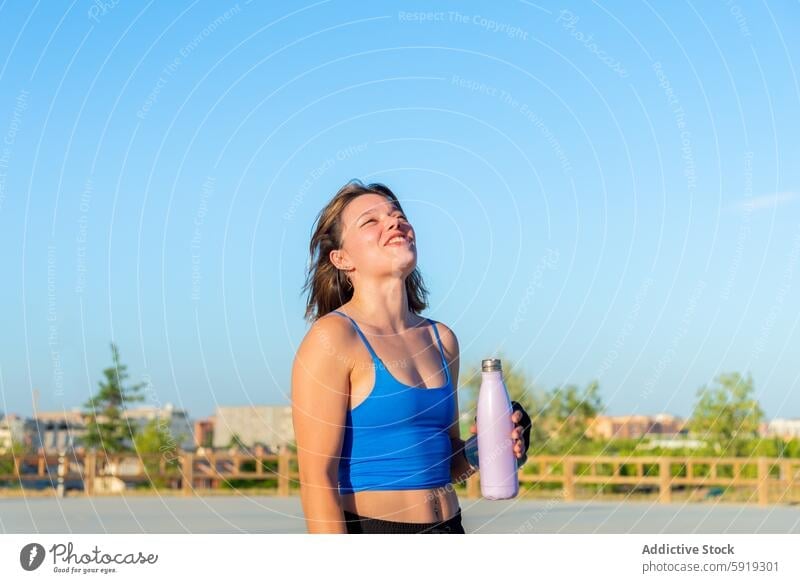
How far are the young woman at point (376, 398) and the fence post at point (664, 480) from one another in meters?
11.9

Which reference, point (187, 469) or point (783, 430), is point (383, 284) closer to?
point (187, 469)

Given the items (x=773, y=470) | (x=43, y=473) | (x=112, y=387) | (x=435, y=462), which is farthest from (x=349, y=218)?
(x=112, y=387)

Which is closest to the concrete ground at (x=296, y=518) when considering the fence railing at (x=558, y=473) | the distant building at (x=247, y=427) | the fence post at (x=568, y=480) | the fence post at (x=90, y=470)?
the fence post at (x=568, y=480)

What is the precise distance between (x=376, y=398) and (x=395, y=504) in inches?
13.2

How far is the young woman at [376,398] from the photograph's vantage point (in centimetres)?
271

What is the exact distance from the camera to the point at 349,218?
3.13 metres

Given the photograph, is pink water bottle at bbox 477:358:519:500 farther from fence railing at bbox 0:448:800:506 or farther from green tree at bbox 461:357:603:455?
green tree at bbox 461:357:603:455

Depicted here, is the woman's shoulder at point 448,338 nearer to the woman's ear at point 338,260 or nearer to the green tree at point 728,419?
the woman's ear at point 338,260

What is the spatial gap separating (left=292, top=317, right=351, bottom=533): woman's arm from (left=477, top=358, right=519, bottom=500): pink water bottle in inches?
20.1

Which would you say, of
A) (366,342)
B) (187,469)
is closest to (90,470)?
(187,469)

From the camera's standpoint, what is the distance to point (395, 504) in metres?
2.88
